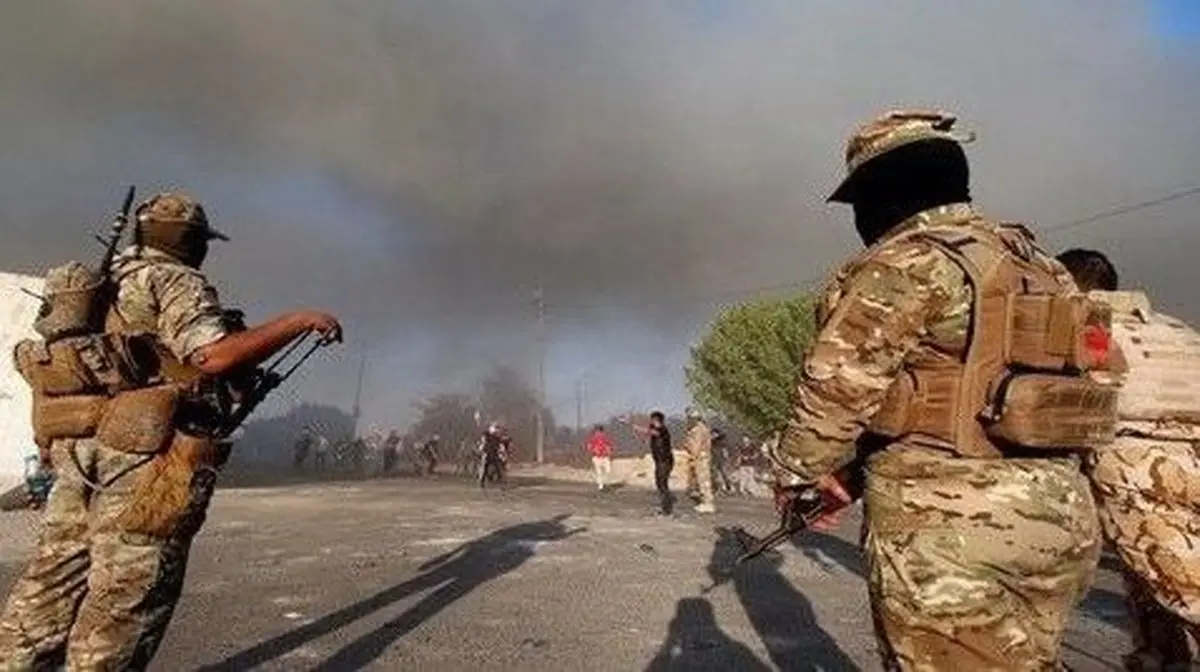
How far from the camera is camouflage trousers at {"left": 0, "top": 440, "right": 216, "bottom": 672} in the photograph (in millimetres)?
3133

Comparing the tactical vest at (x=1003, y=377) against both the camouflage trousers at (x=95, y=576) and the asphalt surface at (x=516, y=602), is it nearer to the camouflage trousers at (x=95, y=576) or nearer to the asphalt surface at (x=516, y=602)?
the camouflage trousers at (x=95, y=576)

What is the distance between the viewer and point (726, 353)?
123ft

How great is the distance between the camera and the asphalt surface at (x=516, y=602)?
5.09 metres

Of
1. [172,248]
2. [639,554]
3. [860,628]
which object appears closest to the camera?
[172,248]

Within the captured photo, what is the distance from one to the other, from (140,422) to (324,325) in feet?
2.48

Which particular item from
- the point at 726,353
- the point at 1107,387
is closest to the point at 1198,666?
the point at 1107,387

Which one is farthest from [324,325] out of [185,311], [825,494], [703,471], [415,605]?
[703,471]

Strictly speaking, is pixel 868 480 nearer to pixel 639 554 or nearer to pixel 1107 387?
pixel 1107 387

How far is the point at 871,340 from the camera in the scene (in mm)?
2418

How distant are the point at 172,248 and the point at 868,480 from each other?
2843mm

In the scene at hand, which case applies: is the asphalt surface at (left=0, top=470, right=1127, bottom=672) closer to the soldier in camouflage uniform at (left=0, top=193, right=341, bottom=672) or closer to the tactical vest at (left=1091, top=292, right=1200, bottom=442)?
the soldier in camouflage uniform at (left=0, top=193, right=341, bottom=672)

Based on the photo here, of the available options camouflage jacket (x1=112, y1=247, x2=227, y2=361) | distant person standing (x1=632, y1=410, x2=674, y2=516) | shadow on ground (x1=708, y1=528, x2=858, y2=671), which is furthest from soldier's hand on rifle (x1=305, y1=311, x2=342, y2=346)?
distant person standing (x1=632, y1=410, x2=674, y2=516)

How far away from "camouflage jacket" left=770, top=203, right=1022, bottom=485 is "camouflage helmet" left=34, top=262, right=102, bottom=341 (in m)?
2.74

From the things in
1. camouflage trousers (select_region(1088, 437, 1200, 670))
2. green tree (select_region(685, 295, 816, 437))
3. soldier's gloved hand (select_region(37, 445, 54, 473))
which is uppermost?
green tree (select_region(685, 295, 816, 437))
